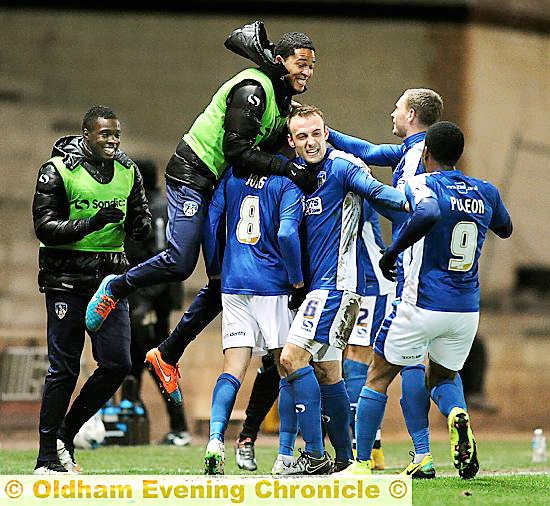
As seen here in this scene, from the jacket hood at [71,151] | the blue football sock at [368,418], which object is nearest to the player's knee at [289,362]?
the blue football sock at [368,418]

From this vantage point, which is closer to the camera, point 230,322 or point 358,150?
point 230,322

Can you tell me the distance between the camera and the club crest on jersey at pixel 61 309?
Result: 23.2 ft

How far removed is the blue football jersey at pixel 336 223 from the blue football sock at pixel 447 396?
0.70 m

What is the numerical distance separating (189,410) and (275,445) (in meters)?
3.00

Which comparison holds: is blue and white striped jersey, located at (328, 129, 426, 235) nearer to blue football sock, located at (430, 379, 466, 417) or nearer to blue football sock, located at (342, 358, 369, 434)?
blue football sock, located at (430, 379, 466, 417)

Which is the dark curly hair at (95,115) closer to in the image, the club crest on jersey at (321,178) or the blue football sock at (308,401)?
the club crest on jersey at (321,178)

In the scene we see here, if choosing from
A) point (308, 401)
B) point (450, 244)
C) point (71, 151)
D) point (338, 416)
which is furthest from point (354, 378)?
point (71, 151)

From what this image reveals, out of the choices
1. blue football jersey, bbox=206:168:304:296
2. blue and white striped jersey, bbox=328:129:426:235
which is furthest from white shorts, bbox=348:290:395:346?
blue football jersey, bbox=206:168:304:296

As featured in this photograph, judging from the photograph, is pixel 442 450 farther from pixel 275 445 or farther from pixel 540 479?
pixel 540 479

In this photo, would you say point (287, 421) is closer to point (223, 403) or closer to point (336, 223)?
point (223, 403)

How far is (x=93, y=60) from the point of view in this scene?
1455 centimetres

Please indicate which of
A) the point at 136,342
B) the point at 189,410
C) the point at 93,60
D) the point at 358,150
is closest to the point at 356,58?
the point at 93,60

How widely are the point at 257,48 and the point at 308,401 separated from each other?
208cm

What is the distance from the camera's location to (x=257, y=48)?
6863mm
